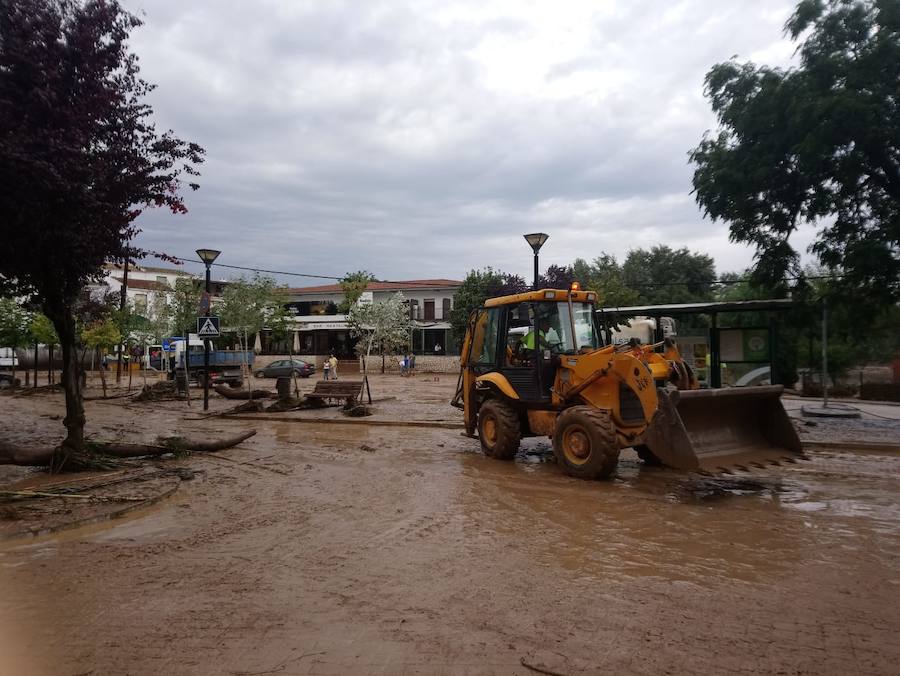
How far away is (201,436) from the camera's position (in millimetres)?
13461

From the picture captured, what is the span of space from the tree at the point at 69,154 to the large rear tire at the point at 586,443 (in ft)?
20.0

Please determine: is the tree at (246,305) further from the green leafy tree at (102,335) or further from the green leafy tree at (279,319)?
the green leafy tree at (102,335)

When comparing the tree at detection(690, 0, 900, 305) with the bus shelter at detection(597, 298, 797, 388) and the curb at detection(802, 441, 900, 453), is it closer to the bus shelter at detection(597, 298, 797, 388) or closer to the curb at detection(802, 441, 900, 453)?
the bus shelter at detection(597, 298, 797, 388)

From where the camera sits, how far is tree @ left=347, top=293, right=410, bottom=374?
45.2 metres

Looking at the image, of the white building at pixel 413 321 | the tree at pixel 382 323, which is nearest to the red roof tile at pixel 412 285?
the white building at pixel 413 321

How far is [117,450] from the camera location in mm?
9719

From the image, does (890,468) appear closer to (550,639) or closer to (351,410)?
(550,639)

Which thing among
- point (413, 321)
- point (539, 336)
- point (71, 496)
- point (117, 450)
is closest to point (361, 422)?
point (117, 450)

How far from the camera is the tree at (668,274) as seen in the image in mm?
46188

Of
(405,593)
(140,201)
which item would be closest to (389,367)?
(140,201)

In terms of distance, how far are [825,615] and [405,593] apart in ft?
8.88

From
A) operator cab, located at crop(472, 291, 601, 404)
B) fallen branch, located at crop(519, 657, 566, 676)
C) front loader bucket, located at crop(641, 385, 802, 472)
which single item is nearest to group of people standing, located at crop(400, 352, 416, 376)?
operator cab, located at crop(472, 291, 601, 404)

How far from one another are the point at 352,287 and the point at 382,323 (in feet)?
22.7

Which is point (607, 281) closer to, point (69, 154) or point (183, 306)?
point (183, 306)
